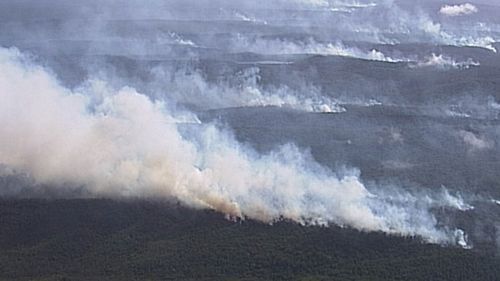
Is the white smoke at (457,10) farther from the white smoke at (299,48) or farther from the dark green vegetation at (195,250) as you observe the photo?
the dark green vegetation at (195,250)

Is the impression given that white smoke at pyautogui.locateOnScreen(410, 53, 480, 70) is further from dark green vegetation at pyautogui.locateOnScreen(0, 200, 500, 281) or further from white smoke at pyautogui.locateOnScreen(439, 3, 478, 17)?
dark green vegetation at pyautogui.locateOnScreen(0, 200, 500, 281)

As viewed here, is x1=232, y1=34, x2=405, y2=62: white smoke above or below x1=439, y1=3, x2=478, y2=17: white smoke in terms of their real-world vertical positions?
below

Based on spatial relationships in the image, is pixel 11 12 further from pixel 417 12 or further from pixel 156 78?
pixel 417 12

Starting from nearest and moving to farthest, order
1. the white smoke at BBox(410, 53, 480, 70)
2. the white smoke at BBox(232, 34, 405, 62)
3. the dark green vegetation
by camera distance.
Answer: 1. the dark green vegetation
2. the white smoke at BBox(410, 53, 480, 70)
3. the white smoke at BBox(232, 34, 405, 62)

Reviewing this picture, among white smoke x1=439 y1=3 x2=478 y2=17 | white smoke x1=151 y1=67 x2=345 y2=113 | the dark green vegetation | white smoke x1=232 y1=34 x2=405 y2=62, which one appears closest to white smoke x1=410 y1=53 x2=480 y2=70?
white smoke x1=232 y1=34 x2=405 y2=62

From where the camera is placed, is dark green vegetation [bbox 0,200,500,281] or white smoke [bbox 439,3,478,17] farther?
white smoke [bbox 439,3,478,17]

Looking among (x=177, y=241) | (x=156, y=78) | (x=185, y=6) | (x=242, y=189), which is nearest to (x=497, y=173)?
(x=242, y=189)

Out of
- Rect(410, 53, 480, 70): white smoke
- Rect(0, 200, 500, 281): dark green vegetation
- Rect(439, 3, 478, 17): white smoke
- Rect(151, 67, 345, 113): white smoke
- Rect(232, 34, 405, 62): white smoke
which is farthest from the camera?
Rect(439, 3, 478, 17): white smoke

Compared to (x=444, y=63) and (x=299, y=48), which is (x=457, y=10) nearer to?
(x=444, y=63)

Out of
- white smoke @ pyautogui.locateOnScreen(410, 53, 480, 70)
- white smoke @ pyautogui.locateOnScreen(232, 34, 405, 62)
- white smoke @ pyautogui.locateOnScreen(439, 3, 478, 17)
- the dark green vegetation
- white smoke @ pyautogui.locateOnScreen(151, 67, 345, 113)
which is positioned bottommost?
the dark green vegetation
